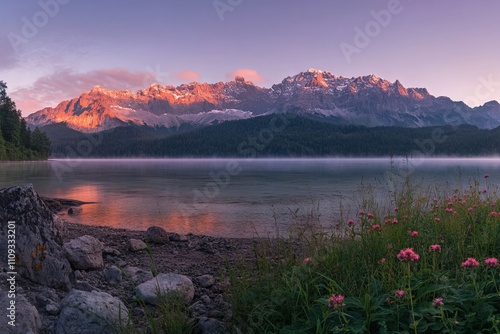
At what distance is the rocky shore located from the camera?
578 cm

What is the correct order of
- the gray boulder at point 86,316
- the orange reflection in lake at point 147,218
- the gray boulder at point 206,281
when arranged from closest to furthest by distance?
the gray boulder at point 86,316, the gray boulder at point 206,281, the orange reflection in lake at point 147,218

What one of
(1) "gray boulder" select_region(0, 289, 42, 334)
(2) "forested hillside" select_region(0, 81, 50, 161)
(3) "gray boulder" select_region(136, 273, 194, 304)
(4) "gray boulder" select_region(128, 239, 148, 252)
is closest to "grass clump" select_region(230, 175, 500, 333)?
(3) "gray boulder" select_region(136, 273, 194, 304)

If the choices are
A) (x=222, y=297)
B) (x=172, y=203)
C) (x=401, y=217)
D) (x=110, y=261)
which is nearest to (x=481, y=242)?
(x=401, y=217)

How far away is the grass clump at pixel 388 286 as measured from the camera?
4012 millimetres

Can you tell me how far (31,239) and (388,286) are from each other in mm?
6480

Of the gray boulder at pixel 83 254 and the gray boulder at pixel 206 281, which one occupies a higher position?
the gray boulder at pixel 83 254

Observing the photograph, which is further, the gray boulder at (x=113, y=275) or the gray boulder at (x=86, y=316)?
the gray boulder at (x=113, y=275)

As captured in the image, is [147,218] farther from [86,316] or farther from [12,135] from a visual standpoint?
[12,135]

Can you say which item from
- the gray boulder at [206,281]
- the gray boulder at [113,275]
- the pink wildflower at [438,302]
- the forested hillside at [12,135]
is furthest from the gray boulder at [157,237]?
the forested hillside at [12,135]

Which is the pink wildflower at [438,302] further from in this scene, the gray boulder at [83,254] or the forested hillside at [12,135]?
the forested hillside at [12,135]

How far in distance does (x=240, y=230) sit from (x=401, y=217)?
37.6ft

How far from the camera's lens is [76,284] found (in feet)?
25.2

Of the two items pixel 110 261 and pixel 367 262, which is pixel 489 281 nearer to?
pixel 367 262

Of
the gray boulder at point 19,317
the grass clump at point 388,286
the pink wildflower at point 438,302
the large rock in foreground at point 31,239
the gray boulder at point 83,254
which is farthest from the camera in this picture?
the gray boulder at point 83,254
